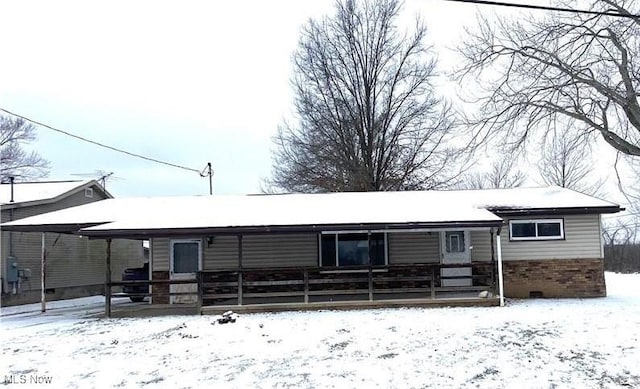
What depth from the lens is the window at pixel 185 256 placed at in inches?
624

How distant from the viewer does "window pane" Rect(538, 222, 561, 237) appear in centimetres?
1560

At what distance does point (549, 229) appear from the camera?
51.3 ft

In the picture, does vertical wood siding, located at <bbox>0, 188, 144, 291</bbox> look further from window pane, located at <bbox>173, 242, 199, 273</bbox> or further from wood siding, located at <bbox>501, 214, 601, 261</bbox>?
wood siding, located at <bbox>501, 214, 601, 261</bbox>

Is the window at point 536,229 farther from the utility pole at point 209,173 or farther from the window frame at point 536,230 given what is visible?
the utility pole at point 209,173

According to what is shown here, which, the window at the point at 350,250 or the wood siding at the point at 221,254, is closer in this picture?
the window at the point at 350,250

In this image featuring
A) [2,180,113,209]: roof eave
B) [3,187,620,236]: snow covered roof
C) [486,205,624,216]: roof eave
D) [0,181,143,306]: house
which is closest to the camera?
[3,187,620,236]: snow covered roof

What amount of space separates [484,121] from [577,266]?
481cm

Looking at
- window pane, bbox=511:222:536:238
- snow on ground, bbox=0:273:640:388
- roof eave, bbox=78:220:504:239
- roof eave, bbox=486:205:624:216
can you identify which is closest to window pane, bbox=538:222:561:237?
window pane, bbox=511:222:536:238

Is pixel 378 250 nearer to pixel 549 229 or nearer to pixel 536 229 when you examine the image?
pixel 536 229

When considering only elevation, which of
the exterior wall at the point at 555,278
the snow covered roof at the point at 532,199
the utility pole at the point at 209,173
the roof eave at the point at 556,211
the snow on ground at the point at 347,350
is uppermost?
the utility pole at the point at 209,173

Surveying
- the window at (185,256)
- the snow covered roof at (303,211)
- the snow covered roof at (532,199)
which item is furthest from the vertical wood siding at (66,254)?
the snow covered roof at (532,199)

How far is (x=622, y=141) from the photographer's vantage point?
16.5m

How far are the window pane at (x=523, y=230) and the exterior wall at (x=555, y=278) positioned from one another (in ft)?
2.29

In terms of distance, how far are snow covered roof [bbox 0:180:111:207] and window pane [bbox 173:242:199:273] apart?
6.78 metres
